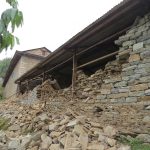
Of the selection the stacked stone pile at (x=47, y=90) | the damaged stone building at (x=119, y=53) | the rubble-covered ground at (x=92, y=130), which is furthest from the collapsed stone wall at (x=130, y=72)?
the stacked stone pile at (x=47, y=90)

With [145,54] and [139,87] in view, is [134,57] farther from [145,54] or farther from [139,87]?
[139,87]

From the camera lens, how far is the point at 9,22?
1.81 meters

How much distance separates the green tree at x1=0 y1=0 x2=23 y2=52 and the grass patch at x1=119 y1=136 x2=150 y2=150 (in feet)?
11.7

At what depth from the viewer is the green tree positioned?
1.80 meters

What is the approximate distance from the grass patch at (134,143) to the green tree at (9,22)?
3.58 m

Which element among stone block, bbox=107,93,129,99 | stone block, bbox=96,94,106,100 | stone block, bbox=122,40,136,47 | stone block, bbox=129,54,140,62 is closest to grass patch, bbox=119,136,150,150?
stone block, bbox=107,93,129,99

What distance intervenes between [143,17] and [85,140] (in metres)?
3.51

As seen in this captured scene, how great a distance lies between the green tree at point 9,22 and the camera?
1800 millimetres

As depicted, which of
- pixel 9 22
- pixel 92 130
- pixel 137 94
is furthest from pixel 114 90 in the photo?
pixel 9 22

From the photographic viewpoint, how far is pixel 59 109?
877 centimetres

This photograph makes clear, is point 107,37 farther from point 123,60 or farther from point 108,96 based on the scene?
point 108,96

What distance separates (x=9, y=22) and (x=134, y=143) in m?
3.84

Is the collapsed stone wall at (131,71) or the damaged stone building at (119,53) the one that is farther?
the damaged stone building at (119,53)

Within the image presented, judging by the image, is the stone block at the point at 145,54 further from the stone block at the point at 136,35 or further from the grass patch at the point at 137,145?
the grass patch at the point at 137,145
